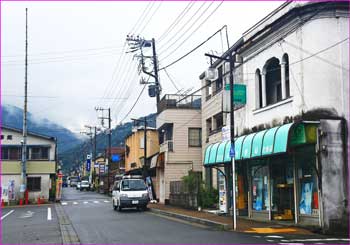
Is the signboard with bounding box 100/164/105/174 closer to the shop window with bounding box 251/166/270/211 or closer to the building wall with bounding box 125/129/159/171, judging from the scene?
the building wall with bounding box 125/129/159/171

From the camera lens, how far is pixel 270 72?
69.5 ft

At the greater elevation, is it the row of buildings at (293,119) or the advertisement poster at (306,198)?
the row of buildings at (293,119)

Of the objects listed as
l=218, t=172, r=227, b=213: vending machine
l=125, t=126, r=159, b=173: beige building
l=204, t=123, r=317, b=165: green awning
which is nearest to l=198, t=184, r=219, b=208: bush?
l=218, t=172, r=227, b=213: vending machine

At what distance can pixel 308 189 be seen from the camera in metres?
17.6

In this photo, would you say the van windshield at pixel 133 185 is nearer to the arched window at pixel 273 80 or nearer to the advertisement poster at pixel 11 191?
the arched window at pixel 273 80

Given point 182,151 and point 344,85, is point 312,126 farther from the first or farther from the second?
point 182,151

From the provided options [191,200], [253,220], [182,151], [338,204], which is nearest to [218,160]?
[253,220]

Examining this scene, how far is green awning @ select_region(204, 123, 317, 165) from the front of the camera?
55.4 ft

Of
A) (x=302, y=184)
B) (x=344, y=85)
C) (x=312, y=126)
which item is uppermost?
(x=344, y=85)

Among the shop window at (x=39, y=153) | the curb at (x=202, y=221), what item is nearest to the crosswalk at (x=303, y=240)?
the curb at (x=202, y=221)

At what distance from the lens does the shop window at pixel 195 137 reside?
39281 mm

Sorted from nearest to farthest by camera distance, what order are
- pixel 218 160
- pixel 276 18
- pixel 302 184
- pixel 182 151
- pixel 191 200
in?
1. pixel 302 184
2. pixel 276 18
3. pixel 218 160
4. pixel 191 200
5. pixel 182 151

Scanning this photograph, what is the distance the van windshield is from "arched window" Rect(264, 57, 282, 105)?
12919 mm

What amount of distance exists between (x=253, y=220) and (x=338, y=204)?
5.44m
